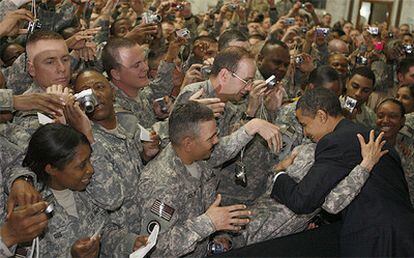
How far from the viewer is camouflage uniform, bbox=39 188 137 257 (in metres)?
1.96

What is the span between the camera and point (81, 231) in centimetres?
202

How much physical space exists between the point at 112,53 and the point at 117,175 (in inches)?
42.3

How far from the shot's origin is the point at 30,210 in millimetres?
1617

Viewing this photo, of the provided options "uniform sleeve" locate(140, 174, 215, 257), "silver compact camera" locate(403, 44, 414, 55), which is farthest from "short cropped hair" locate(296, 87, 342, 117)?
"silver compact camera" locate(403, 44, 414, 55)

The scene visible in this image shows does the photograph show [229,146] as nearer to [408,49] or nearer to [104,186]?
[104,186]

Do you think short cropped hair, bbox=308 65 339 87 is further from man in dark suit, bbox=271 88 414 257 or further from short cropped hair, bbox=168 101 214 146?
short cropped hair, bbox=168 101 214 146

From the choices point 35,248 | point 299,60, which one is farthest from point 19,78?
point 299,60

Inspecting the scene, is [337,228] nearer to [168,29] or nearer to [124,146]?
[124,146]

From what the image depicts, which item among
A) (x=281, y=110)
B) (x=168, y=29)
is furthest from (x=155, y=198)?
(x=168, y=29)

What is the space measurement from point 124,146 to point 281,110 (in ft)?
4.32

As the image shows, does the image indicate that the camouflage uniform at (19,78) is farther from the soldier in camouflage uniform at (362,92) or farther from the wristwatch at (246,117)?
the soldier in camouflage uniform at (362,92)

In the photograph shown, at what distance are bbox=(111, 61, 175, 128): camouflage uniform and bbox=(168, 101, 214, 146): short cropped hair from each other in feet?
1.67

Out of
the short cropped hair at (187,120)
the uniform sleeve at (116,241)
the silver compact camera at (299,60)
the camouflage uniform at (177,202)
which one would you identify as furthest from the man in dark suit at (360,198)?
the silver compact camera at (299,60)

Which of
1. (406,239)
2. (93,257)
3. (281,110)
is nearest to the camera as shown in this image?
(93,257)
